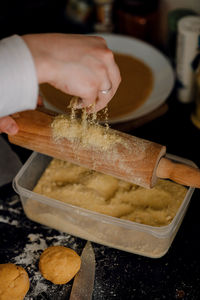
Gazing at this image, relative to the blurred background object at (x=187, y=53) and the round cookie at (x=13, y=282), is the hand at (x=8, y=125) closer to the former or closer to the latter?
the round cookie at (x=13, y=282)

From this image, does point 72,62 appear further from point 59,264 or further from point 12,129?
point 59,264

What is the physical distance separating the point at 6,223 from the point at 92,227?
245 millimetres

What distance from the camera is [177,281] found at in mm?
862

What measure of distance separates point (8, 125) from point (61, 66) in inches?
8.9

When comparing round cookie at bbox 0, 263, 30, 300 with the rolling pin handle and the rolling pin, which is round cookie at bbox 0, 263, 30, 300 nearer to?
the rolling pin

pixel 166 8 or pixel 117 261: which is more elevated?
pixel 166 8

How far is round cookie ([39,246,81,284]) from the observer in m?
0.83

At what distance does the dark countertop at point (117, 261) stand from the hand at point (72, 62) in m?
0.42

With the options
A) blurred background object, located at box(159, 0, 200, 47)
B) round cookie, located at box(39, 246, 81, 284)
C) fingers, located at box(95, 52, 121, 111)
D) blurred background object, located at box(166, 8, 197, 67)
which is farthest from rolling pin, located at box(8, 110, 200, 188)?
blurred background object, located at box(159, 0, 200, 47)

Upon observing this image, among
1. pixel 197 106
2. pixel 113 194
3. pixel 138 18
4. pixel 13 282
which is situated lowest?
pixel 13 282

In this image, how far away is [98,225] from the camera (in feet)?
2.94

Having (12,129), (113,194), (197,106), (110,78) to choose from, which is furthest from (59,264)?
(197,106)

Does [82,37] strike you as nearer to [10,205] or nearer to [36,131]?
[36,131]

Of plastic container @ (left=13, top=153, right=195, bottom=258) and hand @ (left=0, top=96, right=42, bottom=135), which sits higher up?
hand @ (left=0, top=96, right=42, bottom=135)
